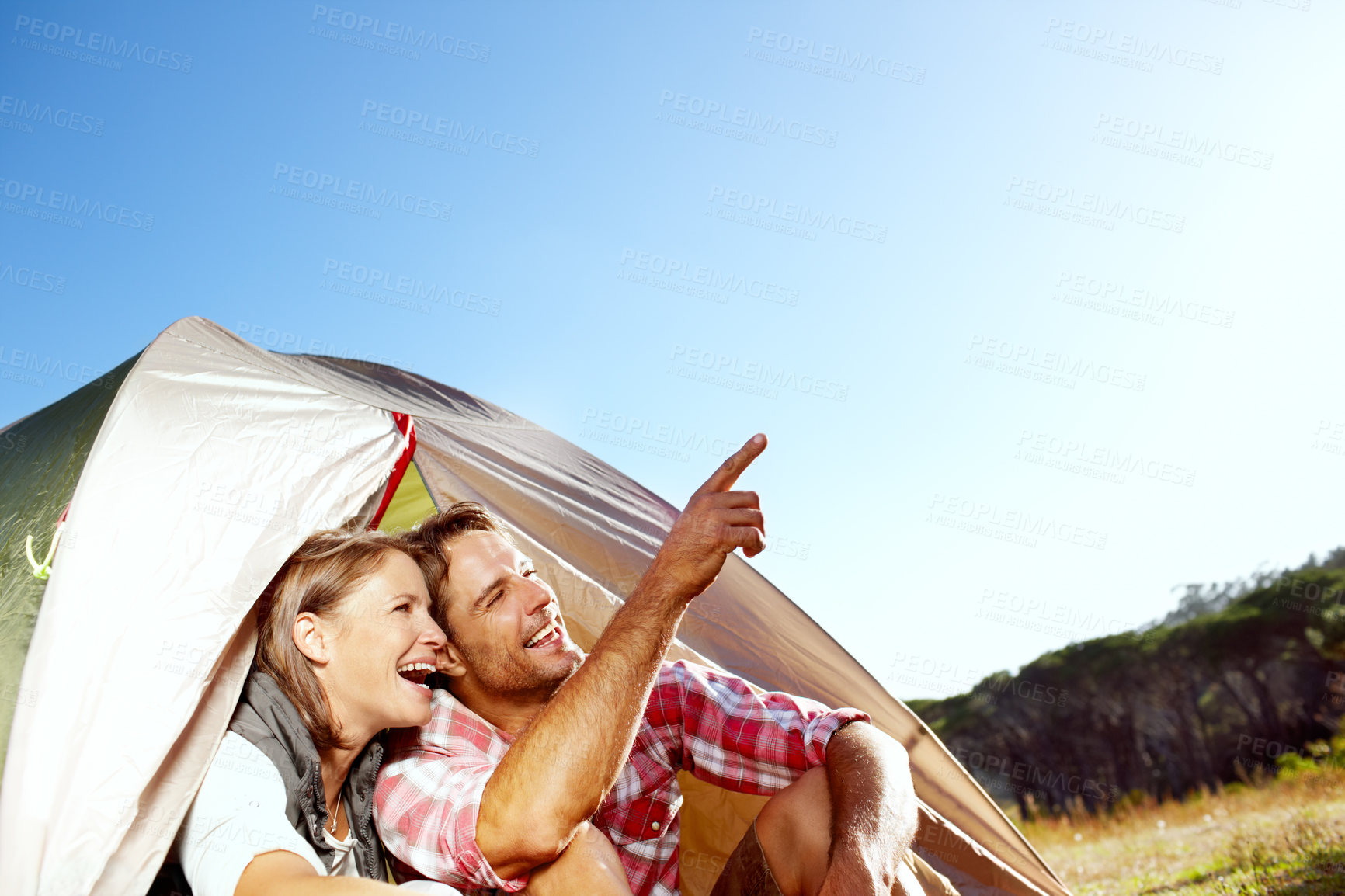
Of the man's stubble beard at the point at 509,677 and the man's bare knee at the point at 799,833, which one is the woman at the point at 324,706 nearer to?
the man's stubble beard at the point at 509,677

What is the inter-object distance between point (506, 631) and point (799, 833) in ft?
2.41

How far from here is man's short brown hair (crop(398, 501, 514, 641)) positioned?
186cm

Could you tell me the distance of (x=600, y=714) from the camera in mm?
1223

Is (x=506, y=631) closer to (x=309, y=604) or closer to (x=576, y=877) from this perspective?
(x=309, y=604)

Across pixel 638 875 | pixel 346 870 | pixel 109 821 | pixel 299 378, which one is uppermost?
pixel 299 378

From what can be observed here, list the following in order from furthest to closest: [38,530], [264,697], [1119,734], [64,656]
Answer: [1119,734]
[38,530]
[264,697]
[64,656]

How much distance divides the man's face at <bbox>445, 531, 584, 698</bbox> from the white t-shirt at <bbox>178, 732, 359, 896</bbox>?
1.66 feet

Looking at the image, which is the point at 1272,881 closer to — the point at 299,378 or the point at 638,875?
the point at 638,875

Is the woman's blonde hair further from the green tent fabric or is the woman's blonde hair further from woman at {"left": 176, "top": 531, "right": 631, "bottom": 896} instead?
the green tent fabric

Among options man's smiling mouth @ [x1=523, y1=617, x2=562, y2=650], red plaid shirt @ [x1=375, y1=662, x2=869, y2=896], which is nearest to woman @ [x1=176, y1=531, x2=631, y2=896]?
red plaid shirt @ [x1=375, y1=662, x2=869, y2=896]

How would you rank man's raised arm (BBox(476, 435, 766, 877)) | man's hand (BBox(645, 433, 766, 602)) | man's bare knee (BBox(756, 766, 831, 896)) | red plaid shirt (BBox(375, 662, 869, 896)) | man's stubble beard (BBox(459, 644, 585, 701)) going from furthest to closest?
man's stubble beard (BBox(459, 644, 585, 701)) → red plaid shirt (BBox(375, 662, 869, 896)) → man's bare knee (BBox(756, 766, 831, 896)) → man's hand (BBox(645, 433, 766, 602)) → man's raised arm (BBox(476, 435, 766, 877))

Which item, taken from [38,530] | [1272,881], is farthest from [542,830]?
[1272,881]

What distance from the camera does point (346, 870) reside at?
4.90 feet

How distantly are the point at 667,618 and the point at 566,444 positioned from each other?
5.66ft
